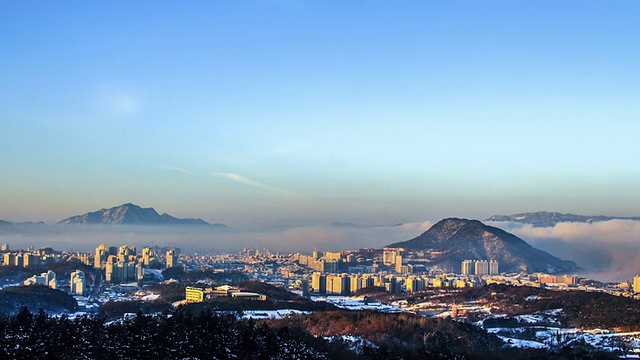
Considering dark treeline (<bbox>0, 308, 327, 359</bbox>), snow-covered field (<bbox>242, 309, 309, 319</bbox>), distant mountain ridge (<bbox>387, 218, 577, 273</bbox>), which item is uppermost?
distant mountain ridge (<bbox>387, 218, 577, 273</bbox>)

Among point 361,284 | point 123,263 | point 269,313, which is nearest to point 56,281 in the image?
point 123,263

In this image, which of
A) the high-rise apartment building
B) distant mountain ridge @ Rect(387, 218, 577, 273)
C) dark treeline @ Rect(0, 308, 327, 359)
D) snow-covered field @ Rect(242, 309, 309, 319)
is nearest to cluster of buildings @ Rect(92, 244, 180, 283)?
the high-rise apartment building

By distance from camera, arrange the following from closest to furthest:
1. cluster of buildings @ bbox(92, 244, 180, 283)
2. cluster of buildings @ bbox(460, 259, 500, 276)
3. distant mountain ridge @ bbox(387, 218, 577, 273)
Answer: cluster of buildings @ bbox(92, 244, 180, 283)
cluster of buildings @ bbox(460, 259, 500, 276)
distant mountain ridge @ bbox(387, 218, 577, 273)

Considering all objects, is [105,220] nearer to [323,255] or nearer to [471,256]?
[323,255]

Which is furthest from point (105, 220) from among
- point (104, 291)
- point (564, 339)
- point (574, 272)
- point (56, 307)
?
point (564, 339)

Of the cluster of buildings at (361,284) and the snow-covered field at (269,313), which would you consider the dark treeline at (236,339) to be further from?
the cluster of buildings at (361,284)

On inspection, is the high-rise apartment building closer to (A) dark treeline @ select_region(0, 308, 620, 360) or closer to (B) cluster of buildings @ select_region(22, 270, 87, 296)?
(B) cluster of buildings @ select_region(22, 270, 87, 296)

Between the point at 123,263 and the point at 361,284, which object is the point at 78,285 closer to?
the point at 123,263
